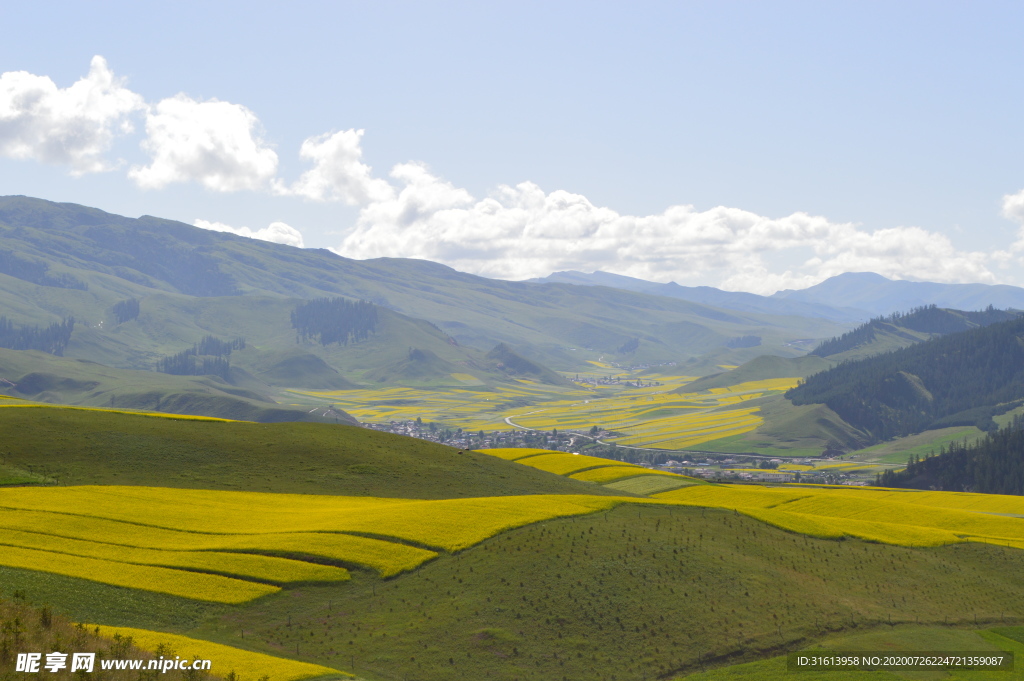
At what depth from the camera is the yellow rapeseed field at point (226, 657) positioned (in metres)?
35.2

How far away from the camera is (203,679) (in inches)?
1258

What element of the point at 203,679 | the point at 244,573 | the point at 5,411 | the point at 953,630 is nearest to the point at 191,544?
the point at 244,573

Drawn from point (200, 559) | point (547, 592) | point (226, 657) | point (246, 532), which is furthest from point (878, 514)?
point (226, 657)

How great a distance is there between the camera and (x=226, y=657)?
36938 mm

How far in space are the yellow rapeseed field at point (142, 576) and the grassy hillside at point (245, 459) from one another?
85.2ft

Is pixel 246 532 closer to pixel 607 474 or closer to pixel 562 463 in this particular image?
pixel 607 474

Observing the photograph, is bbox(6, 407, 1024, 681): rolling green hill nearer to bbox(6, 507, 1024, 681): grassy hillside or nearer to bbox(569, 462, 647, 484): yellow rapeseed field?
bbox(6, 507, 1024, 681): grassy hillside

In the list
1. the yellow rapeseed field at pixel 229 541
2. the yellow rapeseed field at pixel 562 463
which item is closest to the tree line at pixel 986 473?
the yellow rapeseed field at pixel 562 463

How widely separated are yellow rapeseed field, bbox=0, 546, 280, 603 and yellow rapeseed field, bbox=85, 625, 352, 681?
6.51m

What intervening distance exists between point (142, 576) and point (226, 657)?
537 inches

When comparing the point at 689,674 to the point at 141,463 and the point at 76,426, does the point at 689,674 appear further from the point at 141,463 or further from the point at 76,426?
the point at 76,426

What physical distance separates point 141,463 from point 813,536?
6515 centimetres

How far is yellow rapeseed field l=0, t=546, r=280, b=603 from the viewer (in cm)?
4588

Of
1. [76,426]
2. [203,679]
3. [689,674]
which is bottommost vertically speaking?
[689,674]
